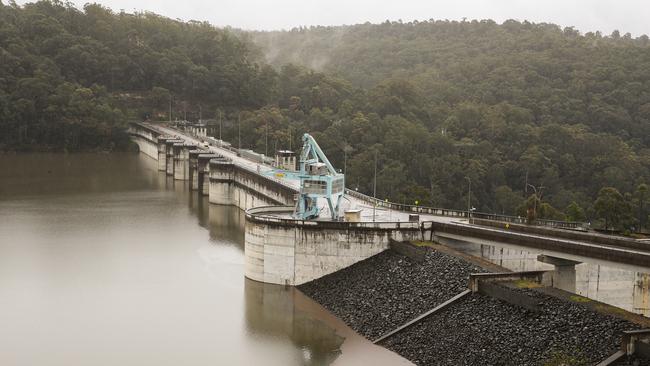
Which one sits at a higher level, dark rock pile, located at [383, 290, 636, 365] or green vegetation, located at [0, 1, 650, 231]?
green vegetation, located at [0, 1, 650, 231]

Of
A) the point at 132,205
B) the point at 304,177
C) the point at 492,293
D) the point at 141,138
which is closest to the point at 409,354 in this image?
the point at 492,293

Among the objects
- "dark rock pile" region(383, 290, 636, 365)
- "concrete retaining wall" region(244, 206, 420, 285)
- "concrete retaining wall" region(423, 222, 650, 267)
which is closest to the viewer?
"dark rock pile" region(383, 290, 636, 365)

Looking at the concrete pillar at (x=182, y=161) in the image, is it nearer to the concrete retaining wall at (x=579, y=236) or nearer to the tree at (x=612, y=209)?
the tree at (x=612, y=209)

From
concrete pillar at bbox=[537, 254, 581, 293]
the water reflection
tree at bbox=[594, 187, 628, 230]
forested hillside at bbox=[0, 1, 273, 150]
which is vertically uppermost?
forested hillside at bbox=[0, 1, 273, 150]

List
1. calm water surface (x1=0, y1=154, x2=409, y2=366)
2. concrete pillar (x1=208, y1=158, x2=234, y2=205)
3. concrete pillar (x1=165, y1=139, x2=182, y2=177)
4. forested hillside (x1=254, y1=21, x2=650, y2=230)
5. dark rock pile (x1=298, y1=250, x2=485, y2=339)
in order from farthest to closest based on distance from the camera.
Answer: concrete pillar (x1=165, y1=139, x2=182, y2=177) < forested hillside (x1=254, y1=21, x2=650, y2=230) < concrete pillar (x1=208, y1=158, x2=234, y2=205) < dark rock pile (x1=298, y1=250, x2=485, y2=339) < calm water surface (x1=0, y1=154, x2=409, y2=366)

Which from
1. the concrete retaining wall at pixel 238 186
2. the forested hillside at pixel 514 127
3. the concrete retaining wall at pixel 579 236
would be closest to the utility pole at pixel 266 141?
the forested hillside at pixel 514 127

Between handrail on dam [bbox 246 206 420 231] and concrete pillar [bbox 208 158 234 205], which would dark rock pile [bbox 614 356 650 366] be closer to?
handrail on dam [bbox 246 206 420 231]

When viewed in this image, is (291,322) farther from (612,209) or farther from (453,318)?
(612,209)

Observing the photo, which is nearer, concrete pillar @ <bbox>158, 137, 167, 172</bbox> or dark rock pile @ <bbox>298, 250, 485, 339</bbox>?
dark rock pile @ <bbox>298, 250, 485, 339</bbox>

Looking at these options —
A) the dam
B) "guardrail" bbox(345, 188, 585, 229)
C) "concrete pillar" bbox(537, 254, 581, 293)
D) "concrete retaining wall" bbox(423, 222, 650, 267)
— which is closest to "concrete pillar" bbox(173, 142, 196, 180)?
the dam
